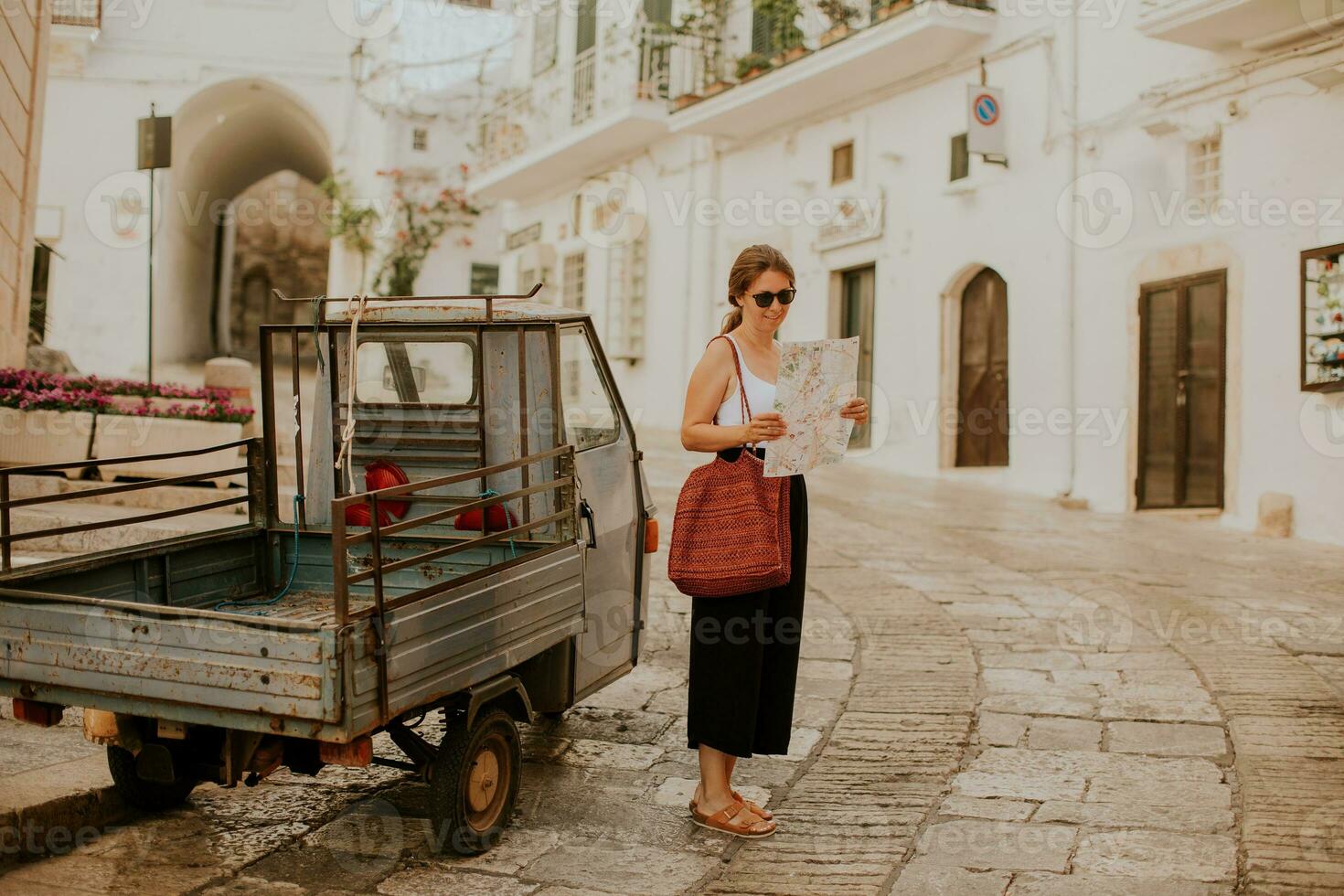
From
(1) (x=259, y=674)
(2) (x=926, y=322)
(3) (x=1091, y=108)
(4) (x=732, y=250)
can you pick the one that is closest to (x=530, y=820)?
(1) (x=259, y=674)

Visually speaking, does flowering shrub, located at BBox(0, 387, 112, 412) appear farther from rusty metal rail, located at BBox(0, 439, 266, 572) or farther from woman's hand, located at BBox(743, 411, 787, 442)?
woman's hand, located at BBox(743, 411, 787, 442)

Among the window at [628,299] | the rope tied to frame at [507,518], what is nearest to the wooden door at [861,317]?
the window at [628,299]

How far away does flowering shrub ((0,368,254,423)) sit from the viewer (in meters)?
8.52

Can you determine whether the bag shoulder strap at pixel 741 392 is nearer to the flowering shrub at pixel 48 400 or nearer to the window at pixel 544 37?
the flowering shrub at pixel 48 400

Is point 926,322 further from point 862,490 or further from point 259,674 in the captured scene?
point 259,674

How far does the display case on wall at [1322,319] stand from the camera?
9477 millimetres

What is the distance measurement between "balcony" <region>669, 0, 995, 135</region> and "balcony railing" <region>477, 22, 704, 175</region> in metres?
0.89

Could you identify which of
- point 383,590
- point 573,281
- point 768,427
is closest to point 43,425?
point 383,590

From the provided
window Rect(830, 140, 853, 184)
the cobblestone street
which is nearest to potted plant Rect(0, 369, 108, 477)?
the cobblestone street

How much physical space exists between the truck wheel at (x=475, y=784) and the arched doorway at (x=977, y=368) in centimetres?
1011

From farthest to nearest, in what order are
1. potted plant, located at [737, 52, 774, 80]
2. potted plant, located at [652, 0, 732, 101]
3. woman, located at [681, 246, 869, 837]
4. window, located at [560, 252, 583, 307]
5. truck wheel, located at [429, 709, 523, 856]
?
window, located at [560, 252, 583, 307] → potted plant, located at [652, 0, 732, 101] → potted plant, located at [737, 52, 774, 80] → woman, located at [681, 246, 869, 837] → truck wheel, located at [429, 709, 523, 856]

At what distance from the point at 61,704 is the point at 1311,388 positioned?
9.00m

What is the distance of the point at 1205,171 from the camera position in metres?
10.9

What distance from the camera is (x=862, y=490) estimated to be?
12273mm
